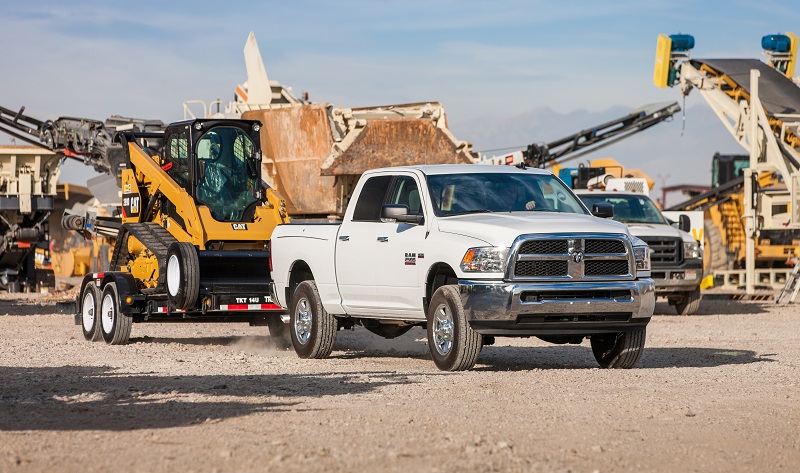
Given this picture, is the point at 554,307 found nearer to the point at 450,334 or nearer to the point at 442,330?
the point at 450,334

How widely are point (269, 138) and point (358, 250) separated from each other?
44.0 feet

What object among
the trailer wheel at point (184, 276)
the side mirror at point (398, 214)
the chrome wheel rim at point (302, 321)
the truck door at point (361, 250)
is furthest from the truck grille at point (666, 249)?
the side mirror at point (398, 214)

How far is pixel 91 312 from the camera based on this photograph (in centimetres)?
1931

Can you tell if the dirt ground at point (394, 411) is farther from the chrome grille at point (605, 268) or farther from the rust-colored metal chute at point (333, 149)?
the rust-colored metal chute at point (333, 149)

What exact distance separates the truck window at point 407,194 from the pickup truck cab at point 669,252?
Result: 10.2 metres

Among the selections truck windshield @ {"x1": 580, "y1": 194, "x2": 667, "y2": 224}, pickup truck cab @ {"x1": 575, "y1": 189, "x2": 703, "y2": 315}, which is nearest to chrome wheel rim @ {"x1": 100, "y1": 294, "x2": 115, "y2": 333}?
pickup truck cab @ {"x1": 575, "y1": 189, "x2": 703, "y2": 315}

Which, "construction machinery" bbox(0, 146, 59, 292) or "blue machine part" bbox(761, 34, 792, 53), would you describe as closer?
"blue machine part" bbox(761, 34, 792, 53)

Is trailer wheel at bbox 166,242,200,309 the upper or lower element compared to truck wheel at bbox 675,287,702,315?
upper

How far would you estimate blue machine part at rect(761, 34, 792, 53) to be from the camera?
31922 millimetres

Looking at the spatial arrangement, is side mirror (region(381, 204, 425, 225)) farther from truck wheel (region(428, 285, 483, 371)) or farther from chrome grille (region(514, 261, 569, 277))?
chrome grille (region(514, 261, 569, 277))

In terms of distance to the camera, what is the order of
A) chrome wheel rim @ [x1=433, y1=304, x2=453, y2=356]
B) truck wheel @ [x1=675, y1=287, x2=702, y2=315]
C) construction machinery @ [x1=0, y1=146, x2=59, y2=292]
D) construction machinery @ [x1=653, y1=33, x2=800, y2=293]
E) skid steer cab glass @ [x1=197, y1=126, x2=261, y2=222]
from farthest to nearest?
construction machinery @ [x1=0, y1=146, x2=59, y2=292]
construction machinery @ [x1=653, y1=33, x2=800, y2=293]
truck wheel @ [x1=675, y1=287, x2=702, y2=315]
skid steer cab glass @ [x1=197, y1=126, x2=261, y2=222]
chrome wheel rim @ [x1=433, y1=304, x2=453, y2=356]

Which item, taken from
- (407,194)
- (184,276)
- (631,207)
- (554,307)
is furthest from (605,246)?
(631,207)

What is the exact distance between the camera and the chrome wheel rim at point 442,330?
13.0 meters

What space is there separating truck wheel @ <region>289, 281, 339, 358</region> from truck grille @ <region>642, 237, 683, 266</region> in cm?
1035
